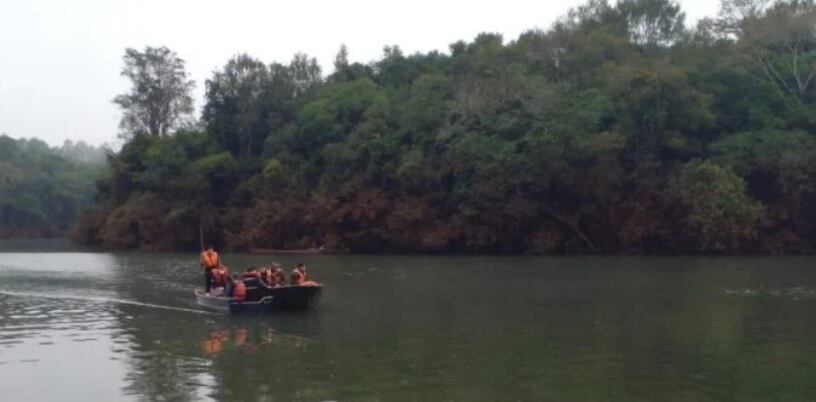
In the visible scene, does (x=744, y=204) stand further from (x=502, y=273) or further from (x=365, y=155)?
(x=365, y=155)

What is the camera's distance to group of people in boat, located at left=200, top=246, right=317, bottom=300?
896 inches

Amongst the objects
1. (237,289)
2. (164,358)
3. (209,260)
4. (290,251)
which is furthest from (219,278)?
(290,251)

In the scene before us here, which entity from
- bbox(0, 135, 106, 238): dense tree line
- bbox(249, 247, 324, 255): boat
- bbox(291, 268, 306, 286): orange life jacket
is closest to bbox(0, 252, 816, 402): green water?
bbox(291, 268, 306, 286): orange life jacket

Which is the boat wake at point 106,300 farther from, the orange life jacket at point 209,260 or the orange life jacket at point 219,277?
the orange life jacket at point 209,260

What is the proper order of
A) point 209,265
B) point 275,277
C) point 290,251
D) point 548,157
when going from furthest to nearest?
point 290,251
point 548,157
point 209,265
point 275,277

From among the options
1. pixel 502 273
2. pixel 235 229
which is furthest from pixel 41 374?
pixel 235 229

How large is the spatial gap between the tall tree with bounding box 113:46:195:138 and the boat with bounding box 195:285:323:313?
52390 mm

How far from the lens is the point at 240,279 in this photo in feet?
76.0

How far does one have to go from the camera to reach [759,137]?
48688 millimetres

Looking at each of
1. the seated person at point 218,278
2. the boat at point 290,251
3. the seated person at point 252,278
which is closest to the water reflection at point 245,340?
the seated person at point 252,278

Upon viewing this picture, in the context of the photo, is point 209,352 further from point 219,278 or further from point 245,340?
point 219,278

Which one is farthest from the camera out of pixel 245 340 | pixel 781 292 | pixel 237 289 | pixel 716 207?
pixel 716 207

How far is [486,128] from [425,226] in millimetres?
6776

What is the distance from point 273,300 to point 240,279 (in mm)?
1233
